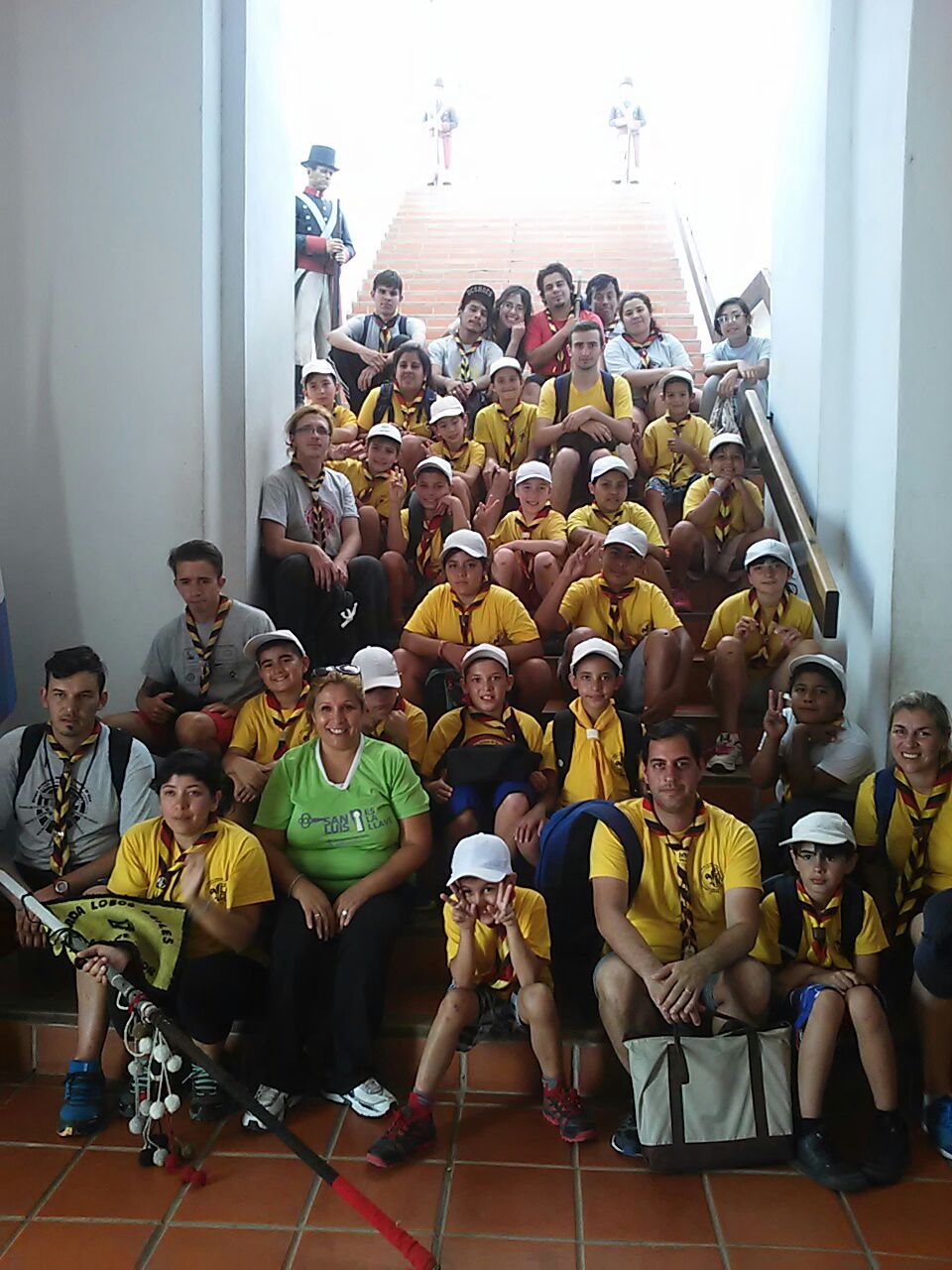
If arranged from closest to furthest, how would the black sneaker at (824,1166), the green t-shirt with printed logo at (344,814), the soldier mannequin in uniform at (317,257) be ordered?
the black sneaker at (824,1166) < the green t-shirt with printed logo at (344,814) < the soldier mannequin in uniform at (317,257)

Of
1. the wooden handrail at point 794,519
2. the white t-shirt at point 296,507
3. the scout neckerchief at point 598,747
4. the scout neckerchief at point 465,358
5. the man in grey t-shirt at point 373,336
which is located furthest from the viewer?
the man in grey t-shirt at point 373,336

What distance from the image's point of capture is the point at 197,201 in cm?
445

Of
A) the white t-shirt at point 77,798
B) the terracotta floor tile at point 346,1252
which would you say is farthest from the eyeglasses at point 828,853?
the white t-shirt at point 77,798

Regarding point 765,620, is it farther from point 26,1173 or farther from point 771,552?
point 26,1173

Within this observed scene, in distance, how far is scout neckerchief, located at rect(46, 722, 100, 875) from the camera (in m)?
3.53

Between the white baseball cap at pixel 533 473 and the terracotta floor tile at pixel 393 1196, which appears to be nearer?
the terracotta floor tile at pixel 393 1196

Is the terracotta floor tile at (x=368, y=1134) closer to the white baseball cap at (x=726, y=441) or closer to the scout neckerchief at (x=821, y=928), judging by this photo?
the scout neckerchief at (x=821, y=928)

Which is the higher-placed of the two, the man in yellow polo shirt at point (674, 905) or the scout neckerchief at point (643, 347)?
the scout neckerchief at point (643, 347)

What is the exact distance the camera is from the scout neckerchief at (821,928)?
3.12 meters

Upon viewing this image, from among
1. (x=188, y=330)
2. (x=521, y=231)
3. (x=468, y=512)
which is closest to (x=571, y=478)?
(x=468, y=512)

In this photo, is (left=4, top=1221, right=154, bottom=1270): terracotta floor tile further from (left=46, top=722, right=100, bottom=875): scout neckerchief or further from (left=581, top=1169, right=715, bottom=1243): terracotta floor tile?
(left=46, top=722, right=100, bottom=875): scout neckerchief

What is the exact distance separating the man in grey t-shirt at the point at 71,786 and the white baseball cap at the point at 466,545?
1.38 meters

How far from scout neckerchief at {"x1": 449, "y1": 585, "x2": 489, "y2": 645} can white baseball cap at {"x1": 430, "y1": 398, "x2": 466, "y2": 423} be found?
145 cm

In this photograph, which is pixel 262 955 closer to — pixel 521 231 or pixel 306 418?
pixel 306 418
